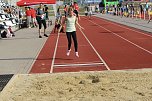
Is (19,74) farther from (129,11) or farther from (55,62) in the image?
(129,11)

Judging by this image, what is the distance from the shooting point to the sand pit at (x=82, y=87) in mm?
8602

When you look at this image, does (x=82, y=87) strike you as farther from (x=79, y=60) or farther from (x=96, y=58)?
(x=96, y=58)

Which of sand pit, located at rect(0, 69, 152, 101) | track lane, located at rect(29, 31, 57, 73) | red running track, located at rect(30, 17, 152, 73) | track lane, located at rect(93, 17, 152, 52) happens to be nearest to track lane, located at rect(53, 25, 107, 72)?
red running track, located at rect(30, 17, 152, 73)

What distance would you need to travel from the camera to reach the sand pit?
8.60 metres

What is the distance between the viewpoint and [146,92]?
8.91 meters

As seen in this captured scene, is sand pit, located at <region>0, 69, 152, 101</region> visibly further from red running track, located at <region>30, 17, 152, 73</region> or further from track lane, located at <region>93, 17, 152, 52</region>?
track lane, located at <region>93, 17, 152, 52</region>

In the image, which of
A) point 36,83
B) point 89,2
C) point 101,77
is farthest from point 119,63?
point 89,2

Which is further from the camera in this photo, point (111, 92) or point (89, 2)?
point (89, 2)

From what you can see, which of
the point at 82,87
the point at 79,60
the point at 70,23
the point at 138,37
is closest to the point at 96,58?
the point at 79,60

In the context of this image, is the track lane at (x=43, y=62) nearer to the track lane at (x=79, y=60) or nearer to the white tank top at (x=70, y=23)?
the track lane at (x=79, y=60)

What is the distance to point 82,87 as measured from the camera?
9625 mm

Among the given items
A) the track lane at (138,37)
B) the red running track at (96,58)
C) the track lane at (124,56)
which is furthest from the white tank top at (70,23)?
the track lane at (138,37)

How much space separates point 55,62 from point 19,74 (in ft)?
9.21

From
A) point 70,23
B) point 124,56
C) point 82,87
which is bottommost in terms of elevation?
point 124,56
